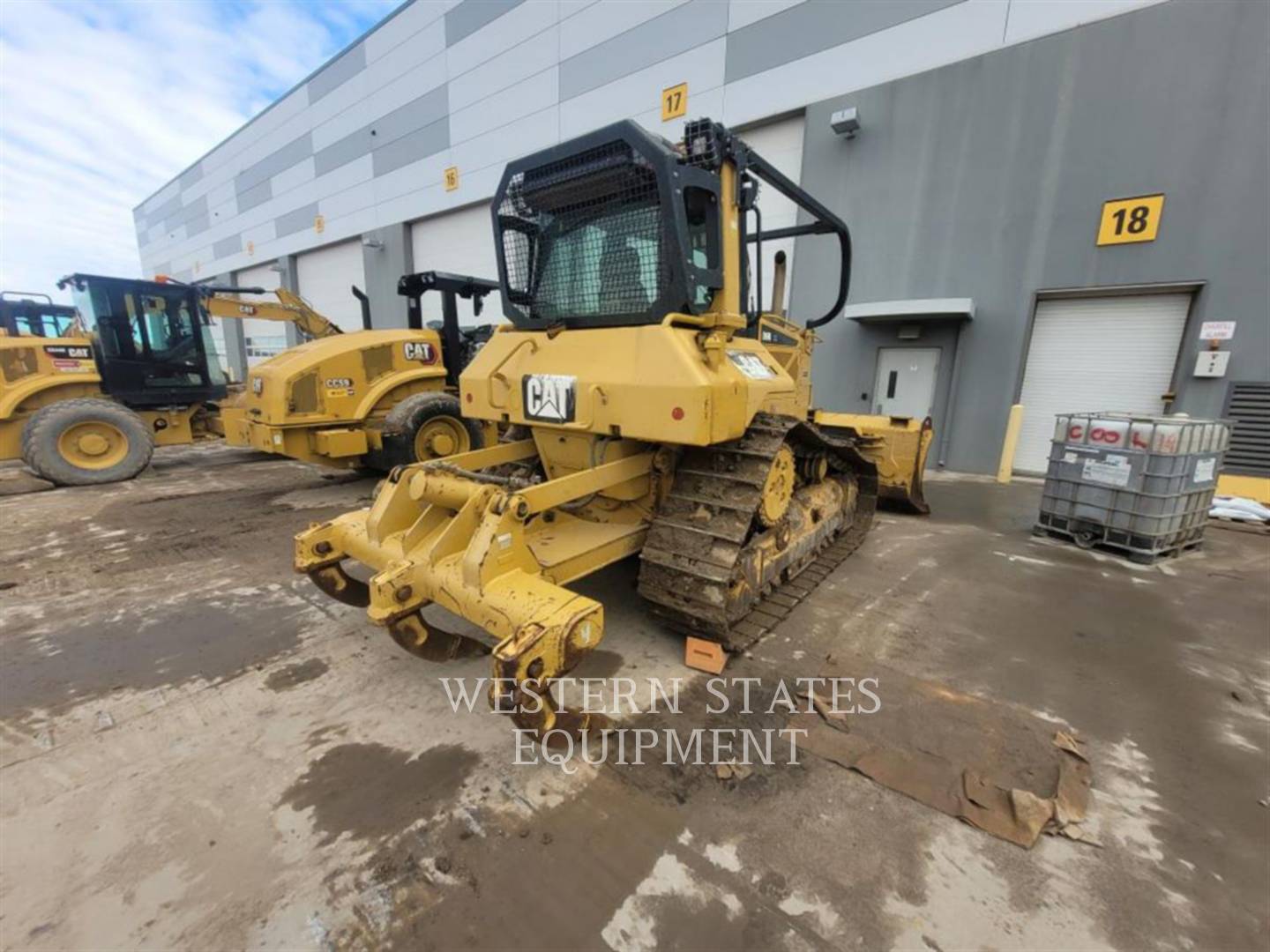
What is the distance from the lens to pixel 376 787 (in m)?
2.13

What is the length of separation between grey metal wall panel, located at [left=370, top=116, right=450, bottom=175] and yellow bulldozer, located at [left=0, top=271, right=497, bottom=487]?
8.53m

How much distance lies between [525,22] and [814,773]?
16.1 meters

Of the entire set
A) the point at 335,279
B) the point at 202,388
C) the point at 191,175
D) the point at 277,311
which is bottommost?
the point at 202,388

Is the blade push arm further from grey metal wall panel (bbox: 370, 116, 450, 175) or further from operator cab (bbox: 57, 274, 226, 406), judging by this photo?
grey metal wall panel (bbox: 370, 116, 450, 175)

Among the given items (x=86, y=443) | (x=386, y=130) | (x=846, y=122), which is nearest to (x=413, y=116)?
(x=386, y=130)

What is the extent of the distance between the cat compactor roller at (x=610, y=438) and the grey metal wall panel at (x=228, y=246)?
28232 mm

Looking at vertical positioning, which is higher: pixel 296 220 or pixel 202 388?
pixel 296 220

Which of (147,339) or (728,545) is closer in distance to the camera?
(728,545)

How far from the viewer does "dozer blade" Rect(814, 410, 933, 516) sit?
580 centimetres

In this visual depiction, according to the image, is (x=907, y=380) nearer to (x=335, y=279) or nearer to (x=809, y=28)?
(x=809, y=28)

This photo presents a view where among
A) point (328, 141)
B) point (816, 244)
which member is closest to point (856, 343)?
point (816, 244)

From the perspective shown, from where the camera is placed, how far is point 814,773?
88.0 inches

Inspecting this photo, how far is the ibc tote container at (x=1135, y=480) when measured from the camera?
4.61 meters

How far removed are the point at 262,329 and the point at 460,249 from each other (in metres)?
14.0
